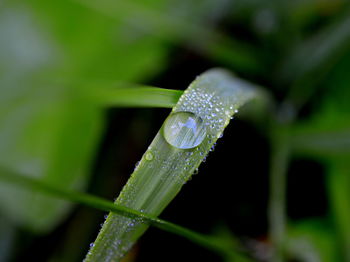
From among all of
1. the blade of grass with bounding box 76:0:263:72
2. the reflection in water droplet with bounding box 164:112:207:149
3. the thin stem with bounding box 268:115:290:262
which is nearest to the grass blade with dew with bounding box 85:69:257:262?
the reflection in water droplet with bounding box 164:112:207:149

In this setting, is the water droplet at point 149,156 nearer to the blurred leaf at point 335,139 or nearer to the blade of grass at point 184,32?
the blurred leaf at point 335,139

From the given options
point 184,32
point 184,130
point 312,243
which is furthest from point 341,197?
point 184,32

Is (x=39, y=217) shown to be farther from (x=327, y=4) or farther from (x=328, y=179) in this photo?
(x=327, y=4)

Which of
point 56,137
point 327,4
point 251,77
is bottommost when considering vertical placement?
point 56,137

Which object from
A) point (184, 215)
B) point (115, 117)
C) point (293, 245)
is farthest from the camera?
point (115, 117)

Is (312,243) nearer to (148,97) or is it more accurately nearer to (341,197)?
(341,197)

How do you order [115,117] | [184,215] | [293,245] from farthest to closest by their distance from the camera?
[115,117] → [184,215] → [293,245]

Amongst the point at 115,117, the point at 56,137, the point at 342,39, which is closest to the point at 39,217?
the point at 56,137
